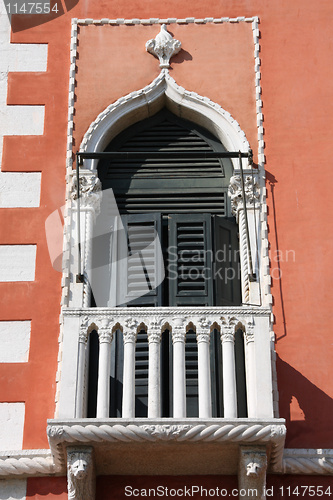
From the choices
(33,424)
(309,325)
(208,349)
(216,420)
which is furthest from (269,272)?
(33,424)

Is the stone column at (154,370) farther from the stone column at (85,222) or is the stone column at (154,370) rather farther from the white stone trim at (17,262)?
the white stone trim at (17,262)

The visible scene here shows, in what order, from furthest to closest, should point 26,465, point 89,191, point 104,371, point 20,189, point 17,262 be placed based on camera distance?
point 20,189 < point 89,191 < point 17,262 < point 26,465 < point 104,371

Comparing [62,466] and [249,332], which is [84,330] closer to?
[62,466]

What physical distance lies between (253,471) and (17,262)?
131 inches

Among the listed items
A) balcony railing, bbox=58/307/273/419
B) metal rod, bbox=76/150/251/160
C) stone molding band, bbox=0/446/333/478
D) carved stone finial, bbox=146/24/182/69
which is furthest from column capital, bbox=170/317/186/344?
carved stone finial, bbox=146/24/182/69

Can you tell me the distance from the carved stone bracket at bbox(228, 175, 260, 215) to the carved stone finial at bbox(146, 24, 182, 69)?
5.70ft

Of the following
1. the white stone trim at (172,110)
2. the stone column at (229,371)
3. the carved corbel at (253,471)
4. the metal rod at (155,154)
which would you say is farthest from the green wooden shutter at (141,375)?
the metal rod at (155,154)

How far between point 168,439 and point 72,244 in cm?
267

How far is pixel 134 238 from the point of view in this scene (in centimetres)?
1118

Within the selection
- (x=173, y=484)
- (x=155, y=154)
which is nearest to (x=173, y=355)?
(x=173, y=484)

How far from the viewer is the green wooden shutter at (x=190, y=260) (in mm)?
10781

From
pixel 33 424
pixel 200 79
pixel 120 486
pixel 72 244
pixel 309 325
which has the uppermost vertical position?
pixel 200 79

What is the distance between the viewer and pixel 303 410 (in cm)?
1005

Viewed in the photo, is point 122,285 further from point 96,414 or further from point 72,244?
point 96,414
